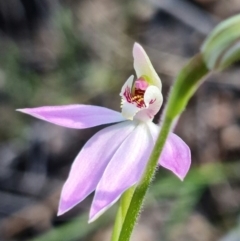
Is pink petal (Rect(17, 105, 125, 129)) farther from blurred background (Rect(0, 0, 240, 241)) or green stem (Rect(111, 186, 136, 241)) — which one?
blurred background (Rect(0, 0, 240, 241))

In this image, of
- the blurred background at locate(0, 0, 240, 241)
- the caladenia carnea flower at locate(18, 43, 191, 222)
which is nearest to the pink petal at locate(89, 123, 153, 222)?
the caladenia carnea flower at locate(18, 43, 191, 222)

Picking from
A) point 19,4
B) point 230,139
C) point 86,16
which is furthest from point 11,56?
point 230,139

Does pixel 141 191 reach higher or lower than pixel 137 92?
higher

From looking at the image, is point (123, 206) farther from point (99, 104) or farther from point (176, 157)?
A: point (99, 104)

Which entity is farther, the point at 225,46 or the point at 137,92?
the point at 137,92

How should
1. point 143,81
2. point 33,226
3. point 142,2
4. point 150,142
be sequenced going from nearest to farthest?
point 150,142 → point 143,81 → point 33,226 → point 142,2

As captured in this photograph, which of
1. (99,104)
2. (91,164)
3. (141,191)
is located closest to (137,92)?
(91,164)

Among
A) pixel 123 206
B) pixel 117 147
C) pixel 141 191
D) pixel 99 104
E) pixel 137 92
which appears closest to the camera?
pixel 141 191

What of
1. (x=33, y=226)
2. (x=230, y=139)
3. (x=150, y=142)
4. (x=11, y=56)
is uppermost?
(x=150, y=142)

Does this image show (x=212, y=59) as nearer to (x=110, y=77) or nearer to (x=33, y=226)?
(x=33, y=226)
